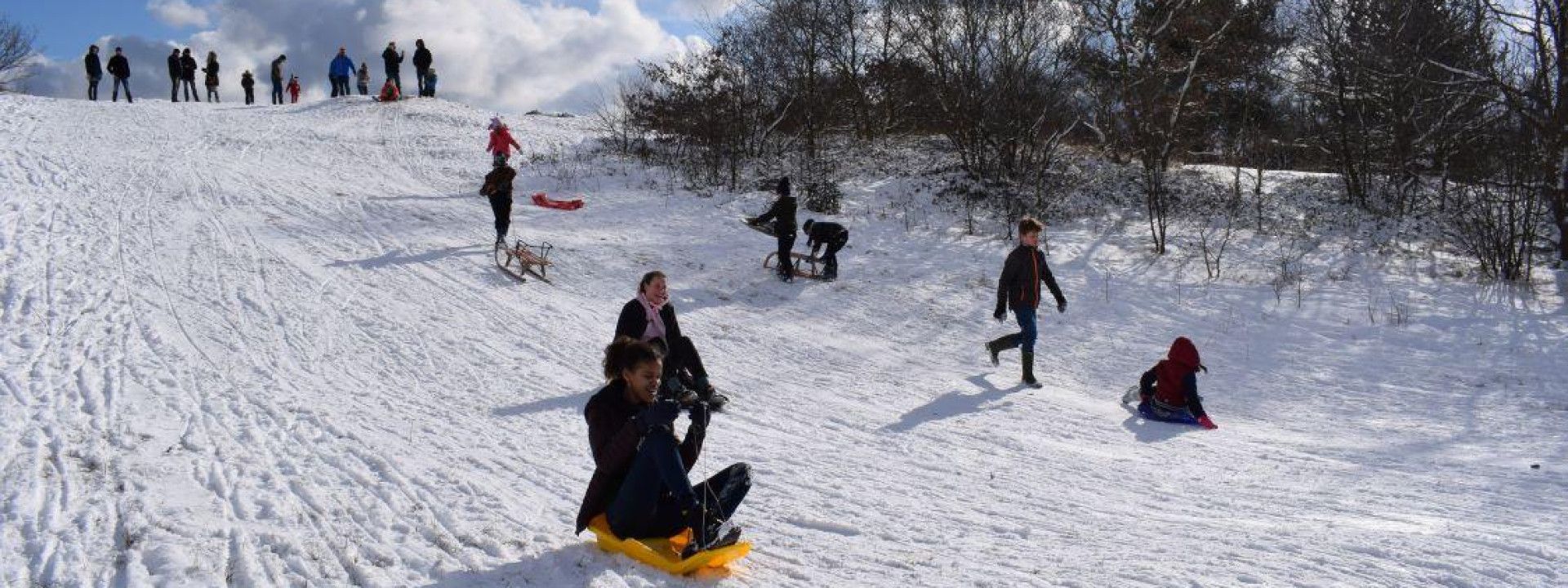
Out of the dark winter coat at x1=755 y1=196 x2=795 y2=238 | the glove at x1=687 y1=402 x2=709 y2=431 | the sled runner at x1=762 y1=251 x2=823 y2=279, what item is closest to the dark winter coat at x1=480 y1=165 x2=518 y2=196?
the dark winter coat at x1=755 y1=196 x2=795 y2=238

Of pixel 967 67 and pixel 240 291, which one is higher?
pixel 967 67

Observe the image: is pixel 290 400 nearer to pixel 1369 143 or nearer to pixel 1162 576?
pixel 1162 576

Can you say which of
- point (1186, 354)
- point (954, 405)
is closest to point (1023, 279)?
point (954, 405)

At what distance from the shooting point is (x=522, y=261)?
12.4 m

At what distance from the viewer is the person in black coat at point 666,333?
734 centimetres

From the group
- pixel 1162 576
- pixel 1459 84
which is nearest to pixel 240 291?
pixel 1162 576

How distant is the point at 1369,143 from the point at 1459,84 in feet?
9.48

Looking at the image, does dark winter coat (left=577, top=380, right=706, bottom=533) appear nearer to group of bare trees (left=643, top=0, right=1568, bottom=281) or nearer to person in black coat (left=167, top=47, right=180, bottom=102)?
group of bare trees (left=643, top=0, right=1568, bottom=281)

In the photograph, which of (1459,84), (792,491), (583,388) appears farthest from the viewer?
(1459,84)

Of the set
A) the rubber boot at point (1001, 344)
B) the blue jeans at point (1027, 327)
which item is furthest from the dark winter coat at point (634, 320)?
the rubber boot at point (1001, 344)

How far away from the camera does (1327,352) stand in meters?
11.4

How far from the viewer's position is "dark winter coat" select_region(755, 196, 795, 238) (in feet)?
43.9

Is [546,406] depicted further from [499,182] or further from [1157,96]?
[1157,96]

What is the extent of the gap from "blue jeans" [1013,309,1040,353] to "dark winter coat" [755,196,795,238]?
4.76 metres
